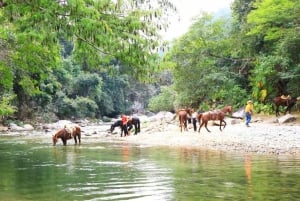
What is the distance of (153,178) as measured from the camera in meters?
10.7

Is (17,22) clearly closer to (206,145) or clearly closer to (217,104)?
(206,145)

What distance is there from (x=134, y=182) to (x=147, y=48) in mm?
3602

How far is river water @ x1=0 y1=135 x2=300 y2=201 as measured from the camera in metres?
8.52

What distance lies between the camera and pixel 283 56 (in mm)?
28141

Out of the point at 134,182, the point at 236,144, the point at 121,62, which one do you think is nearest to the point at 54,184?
the point at 134,182

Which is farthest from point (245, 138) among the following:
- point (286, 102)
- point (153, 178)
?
point (153, 178)

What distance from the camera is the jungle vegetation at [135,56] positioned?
747 cm

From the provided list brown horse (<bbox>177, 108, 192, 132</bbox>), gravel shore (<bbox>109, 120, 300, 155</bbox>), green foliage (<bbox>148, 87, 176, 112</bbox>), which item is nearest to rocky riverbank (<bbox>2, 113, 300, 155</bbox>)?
gravel shore (<bbox>109, 120, 300, 155</bbox>)

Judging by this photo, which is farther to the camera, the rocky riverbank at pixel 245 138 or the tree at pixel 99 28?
the rocky riverbank at pixel 245 138

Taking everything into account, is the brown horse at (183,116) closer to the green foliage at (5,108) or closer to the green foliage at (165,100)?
the green foliage at (5,108)

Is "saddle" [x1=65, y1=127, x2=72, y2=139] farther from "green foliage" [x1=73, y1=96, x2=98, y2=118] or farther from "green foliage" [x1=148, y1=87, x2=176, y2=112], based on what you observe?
"green foliage" [x1=73, y1=96, x2=98, y2=118]

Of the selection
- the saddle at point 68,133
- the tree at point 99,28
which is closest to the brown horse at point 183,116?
the saddle at point 68,133

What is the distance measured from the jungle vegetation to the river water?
231cm

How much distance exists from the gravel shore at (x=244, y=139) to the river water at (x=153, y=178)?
7.31ft
